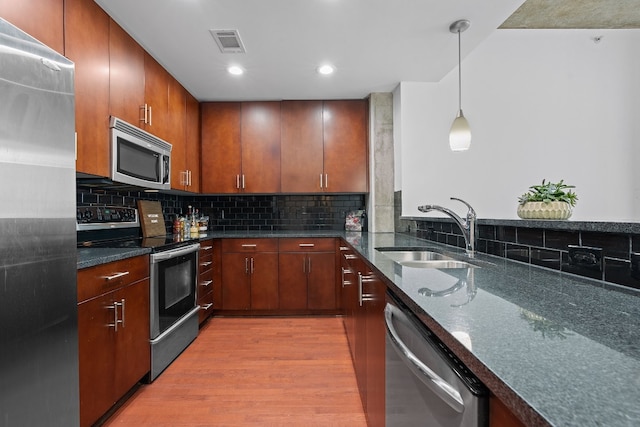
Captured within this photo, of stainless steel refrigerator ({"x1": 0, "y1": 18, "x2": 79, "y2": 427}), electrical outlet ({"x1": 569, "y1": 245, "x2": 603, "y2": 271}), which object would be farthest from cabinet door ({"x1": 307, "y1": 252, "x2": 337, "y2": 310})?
electrical outlet ({"x1": 569, "y1": 245, "x2": 603, "y2": 271})

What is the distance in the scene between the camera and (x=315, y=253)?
336 cm

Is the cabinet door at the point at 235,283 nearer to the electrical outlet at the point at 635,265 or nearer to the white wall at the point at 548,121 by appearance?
the white wall at the point at 548,121

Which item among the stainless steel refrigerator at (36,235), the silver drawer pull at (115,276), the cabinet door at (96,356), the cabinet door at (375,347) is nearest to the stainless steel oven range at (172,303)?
the silver drawer pull at (115,276)

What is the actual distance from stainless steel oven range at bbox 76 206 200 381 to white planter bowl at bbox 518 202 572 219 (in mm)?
2137

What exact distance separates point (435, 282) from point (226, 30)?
6.94 ft

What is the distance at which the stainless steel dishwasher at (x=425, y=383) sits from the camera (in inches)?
21.0

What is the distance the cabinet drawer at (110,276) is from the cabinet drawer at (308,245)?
151 cm

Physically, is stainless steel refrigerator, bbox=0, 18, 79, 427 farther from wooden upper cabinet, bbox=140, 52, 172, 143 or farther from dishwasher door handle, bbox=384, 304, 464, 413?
wooden upper cabinet, bbox=140, 52, 172, 143

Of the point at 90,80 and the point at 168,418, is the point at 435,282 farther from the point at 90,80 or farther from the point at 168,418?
the point at 90,80

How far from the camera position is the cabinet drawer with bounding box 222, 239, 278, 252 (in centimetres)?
336

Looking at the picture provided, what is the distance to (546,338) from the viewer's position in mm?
558

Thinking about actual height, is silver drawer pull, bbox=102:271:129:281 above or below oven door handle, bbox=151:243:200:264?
below

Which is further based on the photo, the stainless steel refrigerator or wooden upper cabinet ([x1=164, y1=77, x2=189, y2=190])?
wooden upper cabinet ([x1=164, y1=77, x2=189, y2=190])

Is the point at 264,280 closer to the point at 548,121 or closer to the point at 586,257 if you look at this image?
the point at 586,257
